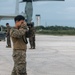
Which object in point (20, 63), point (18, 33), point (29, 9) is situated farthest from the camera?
point (29, 9)

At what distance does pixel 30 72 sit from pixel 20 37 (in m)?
3.23

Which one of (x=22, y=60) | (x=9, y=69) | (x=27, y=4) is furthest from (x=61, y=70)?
(x=27, y=4)

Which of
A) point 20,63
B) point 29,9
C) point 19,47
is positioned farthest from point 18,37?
point 29,9

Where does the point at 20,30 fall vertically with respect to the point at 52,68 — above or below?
above

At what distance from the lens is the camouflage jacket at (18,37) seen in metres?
8.99

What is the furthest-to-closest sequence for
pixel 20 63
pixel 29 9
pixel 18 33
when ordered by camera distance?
1. pixel 29 9
2. pixel 20 63
3. pixel 18 33

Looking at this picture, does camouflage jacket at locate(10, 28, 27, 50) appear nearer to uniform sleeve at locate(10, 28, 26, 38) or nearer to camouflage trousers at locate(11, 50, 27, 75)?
uniform sleeve at locate(10, 28, 26, 38)

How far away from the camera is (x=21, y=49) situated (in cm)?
925

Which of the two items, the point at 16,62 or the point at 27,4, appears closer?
the point at 16,62

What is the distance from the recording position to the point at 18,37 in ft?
29.9

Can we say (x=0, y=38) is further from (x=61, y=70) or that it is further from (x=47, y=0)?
(x=47, y=0)

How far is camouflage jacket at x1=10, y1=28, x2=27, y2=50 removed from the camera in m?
8.99

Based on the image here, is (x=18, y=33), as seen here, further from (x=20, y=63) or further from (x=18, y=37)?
(x=20, y=63)

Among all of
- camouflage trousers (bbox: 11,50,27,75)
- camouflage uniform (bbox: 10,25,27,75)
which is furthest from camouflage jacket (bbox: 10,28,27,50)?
camouflage trousers (bbox: 11,50,27,75)
